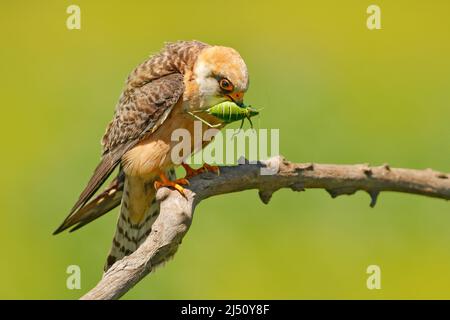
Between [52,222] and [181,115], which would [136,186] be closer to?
[181,115]

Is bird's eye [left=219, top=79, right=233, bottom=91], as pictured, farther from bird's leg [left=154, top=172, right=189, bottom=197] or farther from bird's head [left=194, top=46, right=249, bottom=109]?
bird's leg [left=154, top=172, right=189, bottom=197]

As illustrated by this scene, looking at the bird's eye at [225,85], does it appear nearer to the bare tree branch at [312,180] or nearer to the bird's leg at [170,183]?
the bare tree branch at [312,180]

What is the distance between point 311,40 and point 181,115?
716cm

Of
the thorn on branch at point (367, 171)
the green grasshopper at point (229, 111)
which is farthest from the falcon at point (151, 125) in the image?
the thorn on branch at point (367, 171)

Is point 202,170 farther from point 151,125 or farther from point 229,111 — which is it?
point 229,111

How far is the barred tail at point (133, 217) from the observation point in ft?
23.1

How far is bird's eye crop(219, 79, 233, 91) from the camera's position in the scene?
6.41m

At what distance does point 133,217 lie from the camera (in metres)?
7.17

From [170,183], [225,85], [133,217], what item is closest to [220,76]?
[225,85]

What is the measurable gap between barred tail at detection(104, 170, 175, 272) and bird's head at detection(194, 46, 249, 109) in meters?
0.81

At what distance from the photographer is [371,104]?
38.8ft

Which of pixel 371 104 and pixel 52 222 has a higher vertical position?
pixel 371 104

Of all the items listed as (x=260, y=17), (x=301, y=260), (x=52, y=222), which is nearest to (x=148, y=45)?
(x=260, y=17)

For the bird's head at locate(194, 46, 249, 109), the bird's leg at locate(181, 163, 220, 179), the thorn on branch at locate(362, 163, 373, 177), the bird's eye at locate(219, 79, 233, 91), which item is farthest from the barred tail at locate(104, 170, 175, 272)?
the thorn on branch at locate(362, 163, 373, 177)
